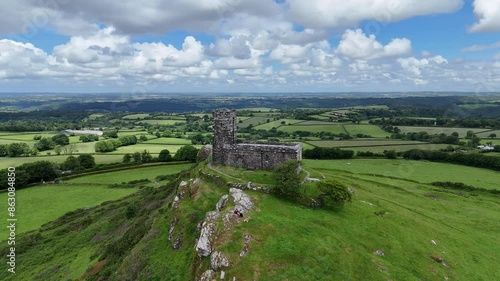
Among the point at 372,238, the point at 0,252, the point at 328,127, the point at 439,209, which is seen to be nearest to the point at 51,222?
the point at 0,252

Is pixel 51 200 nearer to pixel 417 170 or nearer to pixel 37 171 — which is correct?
pixel 37 171

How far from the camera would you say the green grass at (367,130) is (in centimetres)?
17100

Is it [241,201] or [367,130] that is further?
[367,130]

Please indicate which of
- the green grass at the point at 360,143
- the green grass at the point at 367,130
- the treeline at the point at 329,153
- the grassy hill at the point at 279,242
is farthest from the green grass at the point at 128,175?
the green grass at the point at 367,130

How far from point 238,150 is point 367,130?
490 ft

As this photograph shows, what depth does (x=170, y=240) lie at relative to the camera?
40.0m

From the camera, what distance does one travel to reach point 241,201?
38.7 metres

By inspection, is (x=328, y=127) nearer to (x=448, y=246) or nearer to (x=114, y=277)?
(x=448, y=246)

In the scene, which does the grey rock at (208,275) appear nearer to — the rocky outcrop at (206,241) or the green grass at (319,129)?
the rocky outcrop at (206,241)

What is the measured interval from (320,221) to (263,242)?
9660 mm

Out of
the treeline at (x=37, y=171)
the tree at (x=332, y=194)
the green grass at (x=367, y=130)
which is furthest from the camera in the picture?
the green grass at (x=367, y=130)

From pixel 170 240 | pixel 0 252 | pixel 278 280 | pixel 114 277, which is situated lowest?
pixel 0 252

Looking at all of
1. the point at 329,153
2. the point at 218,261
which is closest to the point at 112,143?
the point at 329,153

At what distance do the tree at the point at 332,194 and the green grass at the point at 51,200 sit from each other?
2513 inches
